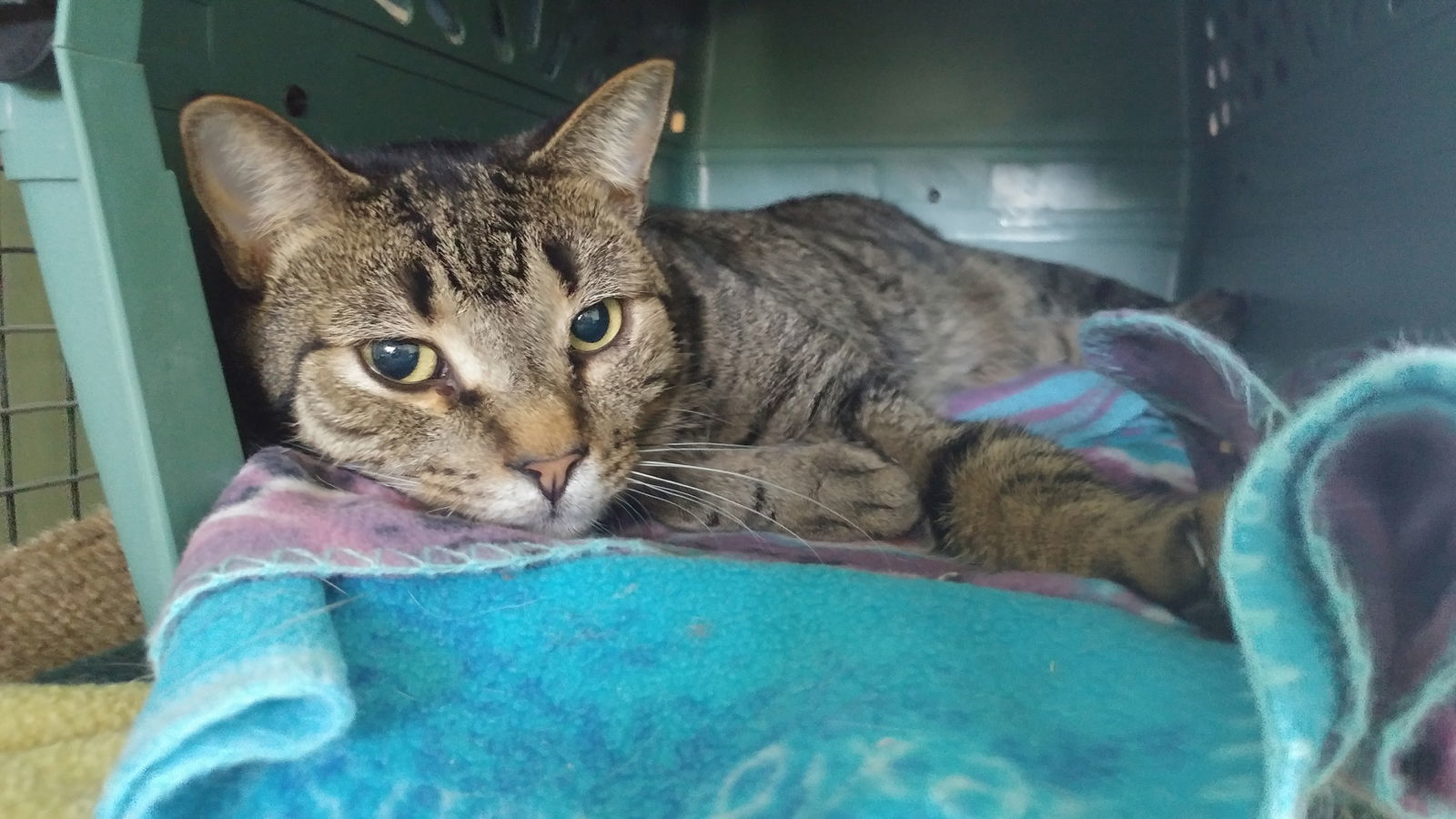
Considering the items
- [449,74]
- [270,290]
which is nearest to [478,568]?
[270,290]

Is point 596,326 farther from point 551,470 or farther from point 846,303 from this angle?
point 846,303

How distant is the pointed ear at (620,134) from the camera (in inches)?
39.8

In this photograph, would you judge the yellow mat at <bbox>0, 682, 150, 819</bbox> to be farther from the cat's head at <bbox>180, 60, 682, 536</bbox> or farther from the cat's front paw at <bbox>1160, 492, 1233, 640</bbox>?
the cat's front paw at <bbox>1160, 492, 1233, 640</bbox>

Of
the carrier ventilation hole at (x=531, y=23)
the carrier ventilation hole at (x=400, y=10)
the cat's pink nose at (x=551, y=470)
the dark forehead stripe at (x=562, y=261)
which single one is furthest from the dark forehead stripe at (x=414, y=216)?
the carrier ventilation hole at (x=531, y=23)

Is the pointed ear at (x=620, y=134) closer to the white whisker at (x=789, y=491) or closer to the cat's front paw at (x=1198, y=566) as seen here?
the white whisker at (x=789, y=491)

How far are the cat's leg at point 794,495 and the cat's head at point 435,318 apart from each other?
0.10 metres

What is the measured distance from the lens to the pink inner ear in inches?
16.8

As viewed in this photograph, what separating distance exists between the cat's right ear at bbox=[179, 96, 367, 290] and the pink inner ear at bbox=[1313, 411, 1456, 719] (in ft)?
2.84

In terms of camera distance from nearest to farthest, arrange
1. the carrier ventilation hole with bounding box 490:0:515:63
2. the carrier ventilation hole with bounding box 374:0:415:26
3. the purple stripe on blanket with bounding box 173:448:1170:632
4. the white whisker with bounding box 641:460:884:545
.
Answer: the purple stripe on blanket with bounding box 173:448:1170:632 → the white whisker with bounding box 641:460:884:545 → the carrier ventilation hole with bounding box 374:0:415:26 → the carrier ventilation hole with bounding box 490:0:515:63

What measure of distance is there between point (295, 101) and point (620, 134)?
1.35ft

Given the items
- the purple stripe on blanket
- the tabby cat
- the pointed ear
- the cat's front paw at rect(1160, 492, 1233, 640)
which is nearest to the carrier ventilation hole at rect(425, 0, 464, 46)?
the tabby cat

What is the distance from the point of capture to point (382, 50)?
1.20 m

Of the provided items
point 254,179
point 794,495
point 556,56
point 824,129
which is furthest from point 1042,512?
point 824,129

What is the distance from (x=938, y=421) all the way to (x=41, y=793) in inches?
38.4
